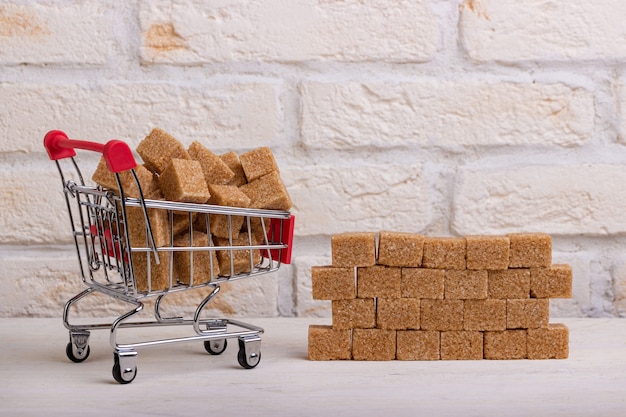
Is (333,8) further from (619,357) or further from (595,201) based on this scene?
(619,357)

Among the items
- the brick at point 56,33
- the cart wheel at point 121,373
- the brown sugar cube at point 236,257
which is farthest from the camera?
the brick at point 56,33

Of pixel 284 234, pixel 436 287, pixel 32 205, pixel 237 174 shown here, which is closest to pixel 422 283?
pixel 436 287

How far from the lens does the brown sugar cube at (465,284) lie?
126cm

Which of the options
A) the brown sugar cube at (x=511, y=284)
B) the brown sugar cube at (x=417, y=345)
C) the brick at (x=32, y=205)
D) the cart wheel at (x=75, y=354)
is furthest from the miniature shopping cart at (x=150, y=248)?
the brick at (x=32, y=205)

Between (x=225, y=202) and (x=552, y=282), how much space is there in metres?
0.53

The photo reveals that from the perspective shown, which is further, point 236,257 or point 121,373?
point 236,257

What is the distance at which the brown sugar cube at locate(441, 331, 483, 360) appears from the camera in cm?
127

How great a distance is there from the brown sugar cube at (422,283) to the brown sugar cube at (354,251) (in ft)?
0.20

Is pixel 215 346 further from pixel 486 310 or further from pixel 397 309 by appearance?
pixel 486 310

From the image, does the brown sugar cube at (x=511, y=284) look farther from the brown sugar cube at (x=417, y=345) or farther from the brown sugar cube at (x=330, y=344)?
the brown sugar cube at (x=330, y=344)

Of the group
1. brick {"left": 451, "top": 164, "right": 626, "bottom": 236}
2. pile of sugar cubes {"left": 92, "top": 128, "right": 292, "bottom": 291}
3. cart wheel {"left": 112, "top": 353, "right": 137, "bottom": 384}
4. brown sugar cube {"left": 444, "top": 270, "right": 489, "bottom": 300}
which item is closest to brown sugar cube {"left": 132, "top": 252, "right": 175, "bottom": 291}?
pile of sugar cubes {"left": 92, "top": 128, "right": 292, "bottom": 291}

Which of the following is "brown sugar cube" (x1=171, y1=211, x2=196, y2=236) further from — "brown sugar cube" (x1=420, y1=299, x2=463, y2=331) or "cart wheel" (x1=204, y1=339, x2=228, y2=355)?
"brown sugar cube" (x1=420, y1=299, x2=463, y2=331)

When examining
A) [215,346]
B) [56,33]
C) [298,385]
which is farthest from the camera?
[56,33]

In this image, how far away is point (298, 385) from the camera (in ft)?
3.73
